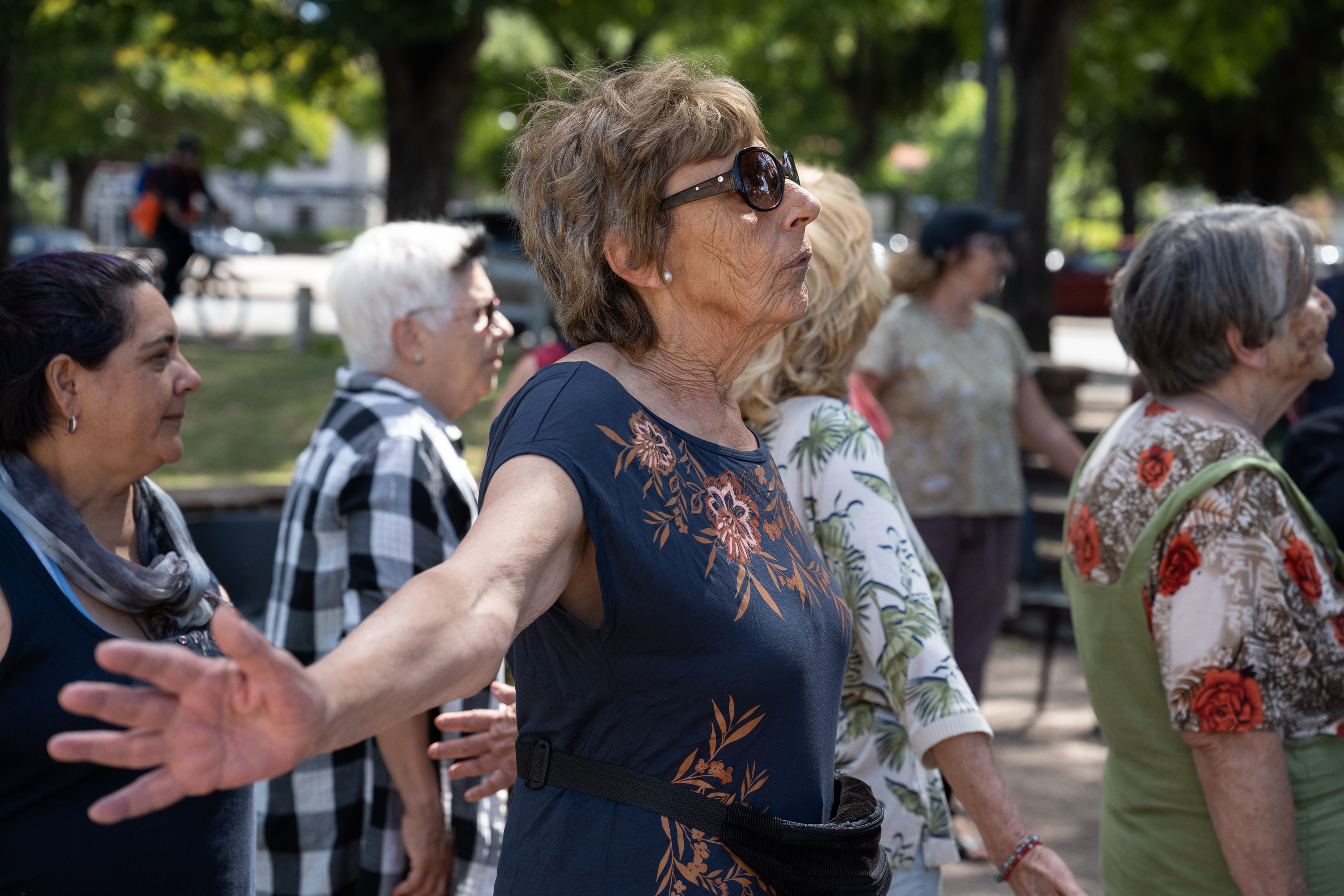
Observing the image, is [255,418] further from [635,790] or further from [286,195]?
[286,195]

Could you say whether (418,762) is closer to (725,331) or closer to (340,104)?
(725,331)

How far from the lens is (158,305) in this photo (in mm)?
2145

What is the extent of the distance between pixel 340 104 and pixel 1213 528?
1541 centimetres

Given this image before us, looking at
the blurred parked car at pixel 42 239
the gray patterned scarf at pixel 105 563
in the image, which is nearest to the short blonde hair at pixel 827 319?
the gray patterned scarf at pixel 105 563

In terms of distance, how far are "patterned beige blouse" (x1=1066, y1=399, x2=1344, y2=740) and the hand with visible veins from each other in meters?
1.13

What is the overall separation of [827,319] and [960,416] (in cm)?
245

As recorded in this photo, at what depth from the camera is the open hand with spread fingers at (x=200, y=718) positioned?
947 millimetres

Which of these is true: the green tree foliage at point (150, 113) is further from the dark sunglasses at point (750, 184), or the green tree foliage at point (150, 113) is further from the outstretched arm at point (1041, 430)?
the dark sunglasses at point (750, 184)

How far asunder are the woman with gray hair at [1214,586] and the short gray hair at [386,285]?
1533 millimetres

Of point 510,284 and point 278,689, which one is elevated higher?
point 278,689

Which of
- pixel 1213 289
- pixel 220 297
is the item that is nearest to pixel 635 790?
pixel 1213 289

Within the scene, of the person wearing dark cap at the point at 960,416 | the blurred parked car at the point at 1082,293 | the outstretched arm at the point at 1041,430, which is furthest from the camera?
the blurred parked car at the point at 1082,293

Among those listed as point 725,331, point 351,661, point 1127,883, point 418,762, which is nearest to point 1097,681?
point 1127,883

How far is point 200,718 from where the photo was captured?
98cm
